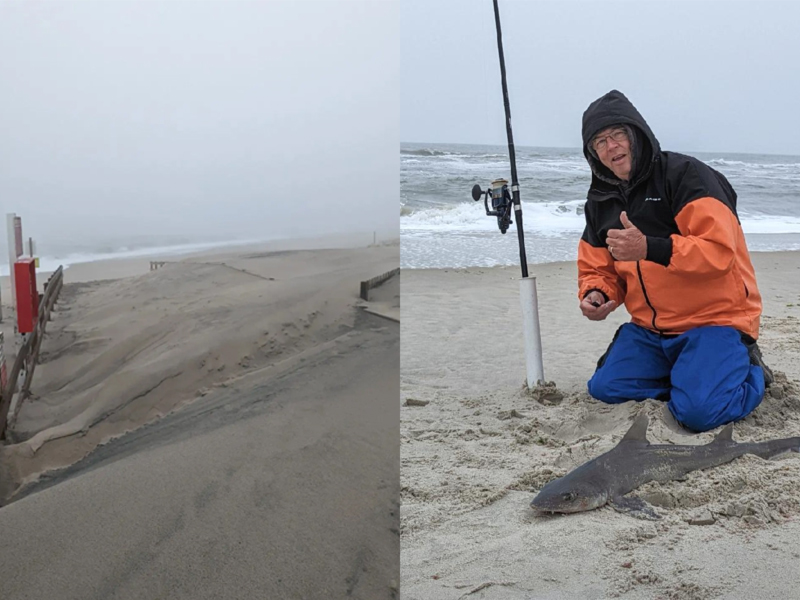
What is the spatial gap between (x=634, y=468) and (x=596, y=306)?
1.95ft

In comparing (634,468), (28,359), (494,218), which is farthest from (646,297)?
(494,218)

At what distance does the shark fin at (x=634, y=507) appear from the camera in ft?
3.98

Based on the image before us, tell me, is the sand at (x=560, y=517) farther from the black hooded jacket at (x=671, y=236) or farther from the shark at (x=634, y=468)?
the black hooded jacket at (x=671, y=236)

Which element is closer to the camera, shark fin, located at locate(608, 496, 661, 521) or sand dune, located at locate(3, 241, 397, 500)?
sand dune, located at locate(3, 241, 397, 500)

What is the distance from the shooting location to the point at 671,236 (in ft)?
5.46

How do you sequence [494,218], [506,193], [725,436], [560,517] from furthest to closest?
[494,218]
[506,193]
[725,436]
[560,517]

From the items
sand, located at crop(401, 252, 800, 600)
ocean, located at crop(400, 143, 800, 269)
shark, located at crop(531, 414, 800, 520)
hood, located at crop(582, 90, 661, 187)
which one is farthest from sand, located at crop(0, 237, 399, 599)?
ocean, located at crop(400, 143, 800, 269)

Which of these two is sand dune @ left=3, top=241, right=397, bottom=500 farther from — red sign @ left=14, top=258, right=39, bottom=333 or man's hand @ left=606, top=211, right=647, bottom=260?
man's hand @ left=606, top=211, right=647, bottom=260

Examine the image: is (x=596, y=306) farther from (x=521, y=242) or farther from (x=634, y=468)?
(x=634, y=468)

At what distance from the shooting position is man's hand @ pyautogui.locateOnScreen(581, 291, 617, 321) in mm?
1862

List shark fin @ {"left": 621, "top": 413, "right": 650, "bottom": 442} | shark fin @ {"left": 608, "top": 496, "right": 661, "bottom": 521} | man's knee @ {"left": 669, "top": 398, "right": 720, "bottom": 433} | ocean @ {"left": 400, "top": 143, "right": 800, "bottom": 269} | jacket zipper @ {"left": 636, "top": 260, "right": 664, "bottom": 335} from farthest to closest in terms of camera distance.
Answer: ocean @ {"left": 400, "top": 143, "right": 800, "bottom": 269} → jacket zipper @ {"left": 636, "top": 260, "right": 664, "bottom": 335} → man's knee @ {"left": 669, "top": 398, "right": 720, "bottom": 433} → shark fin @ {"left": 621, "top": 413, "right": 650, "bottom": 442} → shark fin @ {"left": 608, "top": 496, "right": 661, "bottom": 521}

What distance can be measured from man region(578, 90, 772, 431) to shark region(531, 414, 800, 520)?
0.70 ft

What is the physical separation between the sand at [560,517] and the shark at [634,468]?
3cm

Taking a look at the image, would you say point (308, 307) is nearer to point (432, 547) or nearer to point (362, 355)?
point (362, 355)
